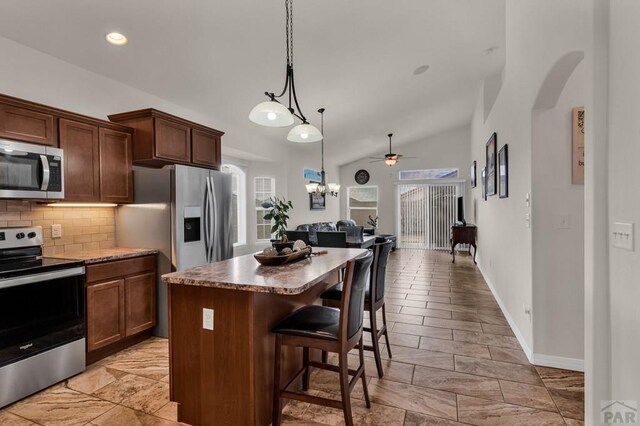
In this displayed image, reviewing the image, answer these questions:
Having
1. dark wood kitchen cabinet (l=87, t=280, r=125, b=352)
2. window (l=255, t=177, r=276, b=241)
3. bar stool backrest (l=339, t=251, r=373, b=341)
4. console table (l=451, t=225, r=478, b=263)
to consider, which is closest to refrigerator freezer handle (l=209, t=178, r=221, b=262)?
dark wood kitchen cabinet (l=87, t=280, r=125, b=352)

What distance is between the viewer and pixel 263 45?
329 centimetres

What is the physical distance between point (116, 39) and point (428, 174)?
853 centimetres

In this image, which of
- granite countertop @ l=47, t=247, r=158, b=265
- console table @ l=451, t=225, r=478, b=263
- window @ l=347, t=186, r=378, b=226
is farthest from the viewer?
window @ l=347, t=186, r=378, b=226

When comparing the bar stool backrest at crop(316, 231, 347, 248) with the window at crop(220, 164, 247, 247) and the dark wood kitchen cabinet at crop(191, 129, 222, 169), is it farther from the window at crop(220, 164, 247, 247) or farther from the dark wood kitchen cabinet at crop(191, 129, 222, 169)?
the window at crop(220, 164, 247, 247)

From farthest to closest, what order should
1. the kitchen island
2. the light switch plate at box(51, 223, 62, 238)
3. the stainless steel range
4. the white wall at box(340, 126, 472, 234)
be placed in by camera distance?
the white wall at box(340, 126, 472, 234) → the light switch plate at box(51, 223, 62, 238) → the stainless steel range → the kitchen island

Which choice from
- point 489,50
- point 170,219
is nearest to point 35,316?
point 170,219

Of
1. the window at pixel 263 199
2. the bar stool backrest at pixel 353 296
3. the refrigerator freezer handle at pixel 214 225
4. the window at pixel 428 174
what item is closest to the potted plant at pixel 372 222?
the window at pixel 428 174

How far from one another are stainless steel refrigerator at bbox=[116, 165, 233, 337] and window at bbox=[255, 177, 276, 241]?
311 cm

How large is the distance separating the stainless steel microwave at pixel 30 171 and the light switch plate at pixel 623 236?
3.67 metres

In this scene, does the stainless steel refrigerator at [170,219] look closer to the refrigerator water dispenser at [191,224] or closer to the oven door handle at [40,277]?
the refrigerator water dispenser at [191,224]

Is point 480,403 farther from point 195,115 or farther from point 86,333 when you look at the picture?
point 195,115

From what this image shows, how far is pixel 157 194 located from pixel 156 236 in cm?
43

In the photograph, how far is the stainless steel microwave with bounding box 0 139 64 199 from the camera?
2354 mm

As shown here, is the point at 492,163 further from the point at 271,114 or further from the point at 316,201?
the point at 316,201
